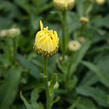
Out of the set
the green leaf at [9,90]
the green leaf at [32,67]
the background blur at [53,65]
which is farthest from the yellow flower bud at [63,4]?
the green leaf at [9,90]

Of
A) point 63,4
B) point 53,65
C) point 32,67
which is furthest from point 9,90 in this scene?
point 63,4

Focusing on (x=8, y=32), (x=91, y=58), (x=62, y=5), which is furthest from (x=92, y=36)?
(x=8, y=32)

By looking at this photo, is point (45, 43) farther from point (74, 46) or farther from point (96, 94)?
point (96, 94)

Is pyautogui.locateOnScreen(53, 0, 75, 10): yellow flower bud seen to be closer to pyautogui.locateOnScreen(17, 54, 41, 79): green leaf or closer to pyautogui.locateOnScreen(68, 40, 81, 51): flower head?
pyautogui.locateOnScreen(68, 40, 81, 51): flower head

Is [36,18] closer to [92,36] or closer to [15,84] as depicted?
[92,36]

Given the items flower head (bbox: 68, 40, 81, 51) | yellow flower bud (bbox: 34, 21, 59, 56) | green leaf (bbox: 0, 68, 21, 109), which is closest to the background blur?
green leaf (bbox: 0, 68, 21, 109)

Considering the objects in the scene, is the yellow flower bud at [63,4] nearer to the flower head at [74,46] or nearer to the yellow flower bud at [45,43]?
the flower head at [74,46]
